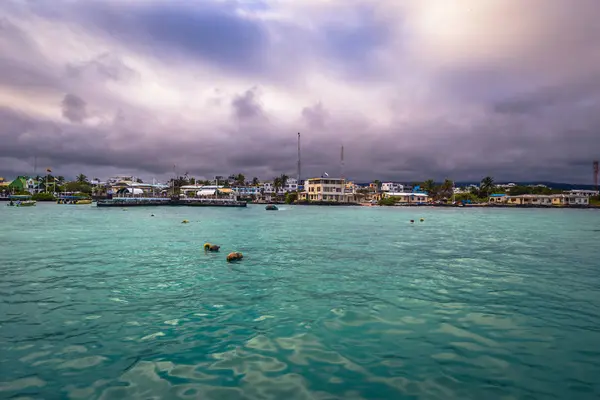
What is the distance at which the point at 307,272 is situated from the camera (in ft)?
64.7

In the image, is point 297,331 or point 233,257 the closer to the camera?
point 297,331

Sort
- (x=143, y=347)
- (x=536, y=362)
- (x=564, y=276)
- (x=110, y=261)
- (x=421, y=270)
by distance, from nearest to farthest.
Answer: (x=536, y=362) < (x=143, y=347) < (x=564, y=276) < (x=421, y=270) < (x=110, y=261)

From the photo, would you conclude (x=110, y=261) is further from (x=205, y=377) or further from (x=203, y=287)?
(x=205, y=377)

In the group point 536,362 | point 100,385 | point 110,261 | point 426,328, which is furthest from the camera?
point 110,261

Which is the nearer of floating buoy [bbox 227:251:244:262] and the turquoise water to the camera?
the turquoise water

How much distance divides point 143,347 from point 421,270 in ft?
51.6

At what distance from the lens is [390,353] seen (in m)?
9.10

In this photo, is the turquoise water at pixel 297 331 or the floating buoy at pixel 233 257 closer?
the turquoise water at pixel 297 331

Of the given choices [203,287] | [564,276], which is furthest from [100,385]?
[564,276]

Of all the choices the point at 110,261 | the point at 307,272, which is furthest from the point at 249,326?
the point at 110,261

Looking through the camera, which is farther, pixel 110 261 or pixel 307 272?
pixel 110 261

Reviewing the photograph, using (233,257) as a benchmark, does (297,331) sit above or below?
below

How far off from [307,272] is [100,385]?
13.2 meters

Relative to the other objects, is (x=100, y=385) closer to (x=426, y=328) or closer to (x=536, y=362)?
(x=426, y=328)
